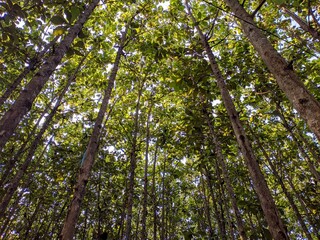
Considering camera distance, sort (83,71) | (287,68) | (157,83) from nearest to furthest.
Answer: (287,68)
(83,71)
(157,83)

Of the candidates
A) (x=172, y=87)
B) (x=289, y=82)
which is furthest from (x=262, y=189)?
(x=172, y=87)

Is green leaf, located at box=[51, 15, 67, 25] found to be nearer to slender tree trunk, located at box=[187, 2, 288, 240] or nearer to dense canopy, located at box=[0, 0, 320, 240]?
dense canopy, located at box=[0, 0, 320, 240]

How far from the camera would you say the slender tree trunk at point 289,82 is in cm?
155

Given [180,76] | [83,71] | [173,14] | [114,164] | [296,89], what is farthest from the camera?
[114,164]

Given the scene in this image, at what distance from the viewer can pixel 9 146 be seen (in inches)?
403

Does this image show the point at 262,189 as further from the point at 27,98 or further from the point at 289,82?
the point at 27,98

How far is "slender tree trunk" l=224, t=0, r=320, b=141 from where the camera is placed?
1550 mm

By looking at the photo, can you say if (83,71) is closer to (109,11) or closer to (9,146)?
(109,11)

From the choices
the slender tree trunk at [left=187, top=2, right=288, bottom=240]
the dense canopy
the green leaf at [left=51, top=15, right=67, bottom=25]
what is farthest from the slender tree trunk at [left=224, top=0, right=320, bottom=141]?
the green leaf at [left=51, top=15, right=67, bottom=25]

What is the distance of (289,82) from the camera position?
1795mm

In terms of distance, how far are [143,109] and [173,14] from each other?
17.4ft

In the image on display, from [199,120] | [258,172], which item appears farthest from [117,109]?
[258,172]

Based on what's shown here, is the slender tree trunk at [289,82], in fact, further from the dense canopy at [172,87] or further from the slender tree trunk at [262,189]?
the slender tree trunk at [262,189]

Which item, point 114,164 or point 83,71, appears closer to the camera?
point 83,71
